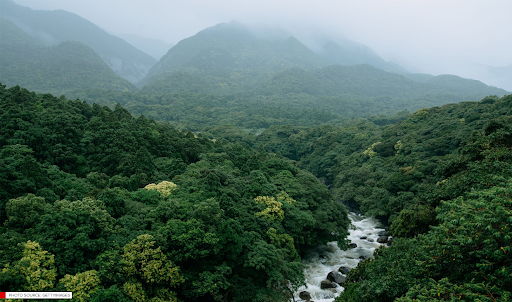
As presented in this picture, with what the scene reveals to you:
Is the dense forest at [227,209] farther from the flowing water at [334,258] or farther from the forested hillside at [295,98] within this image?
the forested hillside at [295,98]

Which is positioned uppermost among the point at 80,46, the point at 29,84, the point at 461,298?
the point at 80,46

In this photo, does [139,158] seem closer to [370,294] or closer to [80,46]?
[370,294]

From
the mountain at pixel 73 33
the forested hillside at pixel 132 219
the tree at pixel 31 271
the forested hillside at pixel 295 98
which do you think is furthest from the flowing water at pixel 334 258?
the mountain at pixel 73 33

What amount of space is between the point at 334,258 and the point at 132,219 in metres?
16.0

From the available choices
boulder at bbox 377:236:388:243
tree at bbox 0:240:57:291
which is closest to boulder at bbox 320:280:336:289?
boulder at bbox 377:236:388:243

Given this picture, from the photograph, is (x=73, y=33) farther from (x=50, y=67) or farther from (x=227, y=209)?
(x=227, y=209)

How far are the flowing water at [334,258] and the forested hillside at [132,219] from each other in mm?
1480

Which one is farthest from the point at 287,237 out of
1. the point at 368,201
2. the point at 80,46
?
the point at 80,46

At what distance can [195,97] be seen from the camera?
360 ft

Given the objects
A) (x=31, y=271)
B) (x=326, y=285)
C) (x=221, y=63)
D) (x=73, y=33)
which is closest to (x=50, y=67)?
(x=221, y=63)

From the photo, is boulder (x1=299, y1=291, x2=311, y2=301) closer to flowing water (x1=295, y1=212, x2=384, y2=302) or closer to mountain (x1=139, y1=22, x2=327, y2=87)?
flowing water (x1=295, y1=212, x2=384, y2=302)

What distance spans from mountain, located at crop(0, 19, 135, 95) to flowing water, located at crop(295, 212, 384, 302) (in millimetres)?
98156

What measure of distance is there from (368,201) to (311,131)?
1405 inches

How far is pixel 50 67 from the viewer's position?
362 ft
